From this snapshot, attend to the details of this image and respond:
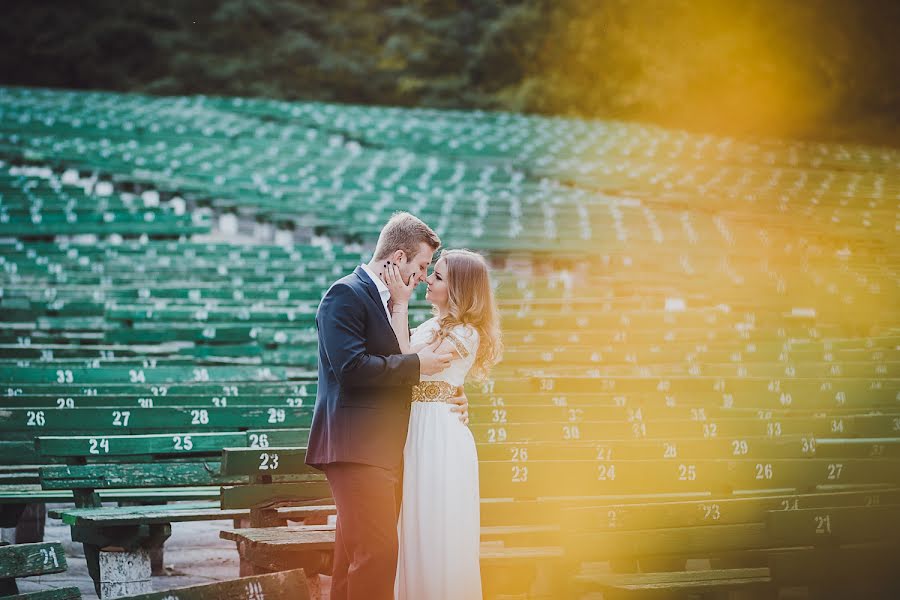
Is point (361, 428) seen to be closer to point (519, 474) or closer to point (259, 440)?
point (519, 474)

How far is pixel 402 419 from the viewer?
4.02 metres

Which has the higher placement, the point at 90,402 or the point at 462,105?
the point at 462,105

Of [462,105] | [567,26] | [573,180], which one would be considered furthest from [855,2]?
[573,180]

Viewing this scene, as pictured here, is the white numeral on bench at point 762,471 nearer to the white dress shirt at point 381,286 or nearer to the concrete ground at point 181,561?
the concrete ground at point 181,561

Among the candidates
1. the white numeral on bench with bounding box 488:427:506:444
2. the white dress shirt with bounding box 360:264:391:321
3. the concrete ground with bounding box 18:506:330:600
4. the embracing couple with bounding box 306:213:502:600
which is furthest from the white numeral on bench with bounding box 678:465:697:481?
the white dress shirt with bounding box 360:264:391:321

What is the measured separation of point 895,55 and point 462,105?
13.6m

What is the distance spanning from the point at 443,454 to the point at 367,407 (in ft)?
1.27

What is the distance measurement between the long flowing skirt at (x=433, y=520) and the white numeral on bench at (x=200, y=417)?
244 centimetres

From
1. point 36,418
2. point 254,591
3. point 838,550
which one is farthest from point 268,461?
point 838,550

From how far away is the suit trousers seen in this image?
149 inches

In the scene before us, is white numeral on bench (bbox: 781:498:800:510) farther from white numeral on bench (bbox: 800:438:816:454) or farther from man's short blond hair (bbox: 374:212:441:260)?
man's short blond hair (bbox: 374:212:441:260)

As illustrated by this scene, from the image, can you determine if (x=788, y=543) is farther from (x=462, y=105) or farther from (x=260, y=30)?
(x=260, y=30)

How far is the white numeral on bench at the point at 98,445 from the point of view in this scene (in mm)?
5438

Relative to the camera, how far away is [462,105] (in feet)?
123
